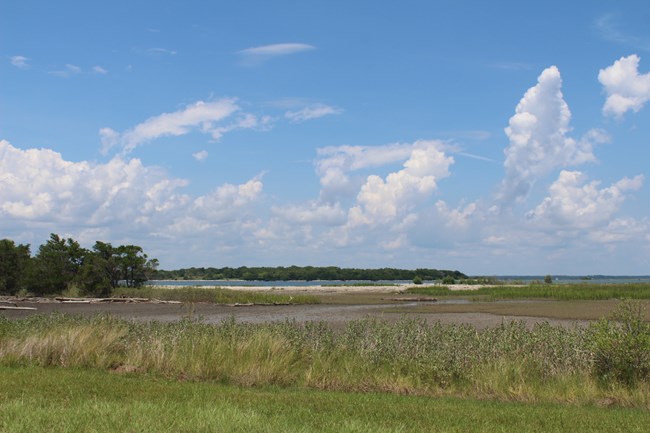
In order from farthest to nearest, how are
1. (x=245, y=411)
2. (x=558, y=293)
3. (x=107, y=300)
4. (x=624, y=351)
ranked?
(x=558, y=293) → (x=107, y=300) → (x=624, y=351) → (x=245, y=411)

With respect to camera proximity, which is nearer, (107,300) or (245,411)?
(245,411)

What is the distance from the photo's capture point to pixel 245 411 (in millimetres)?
10578

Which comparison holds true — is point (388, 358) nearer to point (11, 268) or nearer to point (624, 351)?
point (624, 351)

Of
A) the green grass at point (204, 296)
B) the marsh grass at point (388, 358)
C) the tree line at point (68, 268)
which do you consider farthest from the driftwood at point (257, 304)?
the marsh grass at point (388, 358)

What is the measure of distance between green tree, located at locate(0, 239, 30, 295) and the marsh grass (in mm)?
49062

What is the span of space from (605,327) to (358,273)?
18378 centimetres

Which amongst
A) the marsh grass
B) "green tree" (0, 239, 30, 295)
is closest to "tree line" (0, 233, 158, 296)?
"green tree" (0, 239, 30, 295)

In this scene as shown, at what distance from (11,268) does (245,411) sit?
6046 centimetres

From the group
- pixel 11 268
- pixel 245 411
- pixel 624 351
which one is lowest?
pixel 245 411

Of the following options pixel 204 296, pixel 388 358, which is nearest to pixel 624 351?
pixel 388 358

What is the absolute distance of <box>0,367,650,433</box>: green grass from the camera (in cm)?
940

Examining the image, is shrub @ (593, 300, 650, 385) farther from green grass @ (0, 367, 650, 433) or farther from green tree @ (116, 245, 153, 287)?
green tree @ (116, 245, 153, 287)

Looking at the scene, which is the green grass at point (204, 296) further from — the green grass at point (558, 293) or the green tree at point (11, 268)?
the green grass at point (558, 293)

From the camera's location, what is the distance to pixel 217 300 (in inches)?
2393
